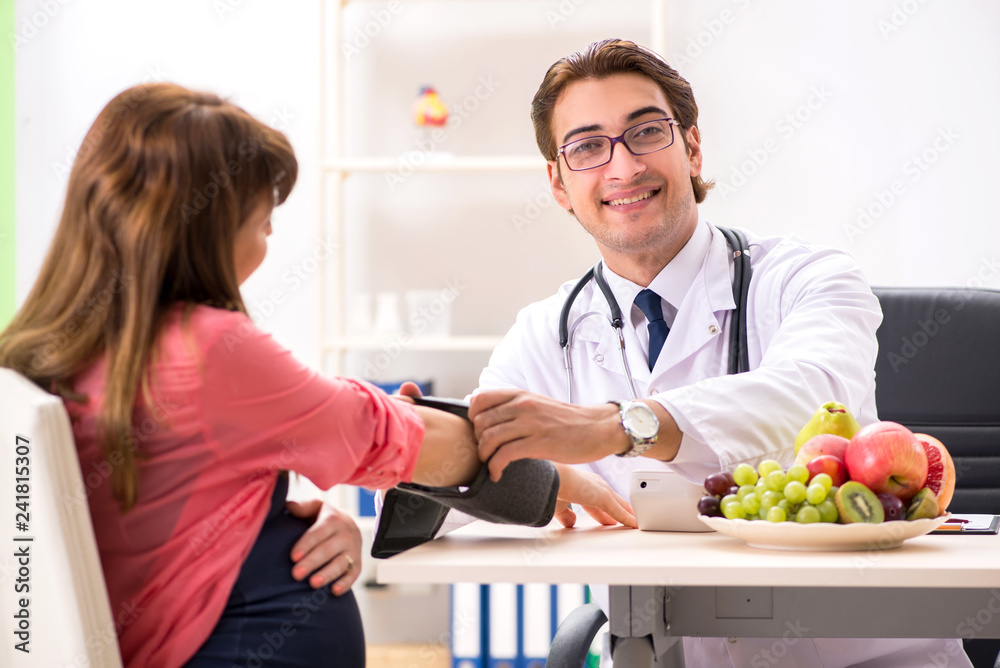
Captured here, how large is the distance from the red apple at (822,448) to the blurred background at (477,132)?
1.84 metres

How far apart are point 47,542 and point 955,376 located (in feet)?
5.06

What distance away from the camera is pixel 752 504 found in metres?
1.05

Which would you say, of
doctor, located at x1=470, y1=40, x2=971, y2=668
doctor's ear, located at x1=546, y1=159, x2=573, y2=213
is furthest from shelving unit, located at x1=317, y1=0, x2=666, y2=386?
doctor, located at x1=470, y1=40, x2=971, y2=668

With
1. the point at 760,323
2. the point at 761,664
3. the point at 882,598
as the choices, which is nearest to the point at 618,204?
the point at 760,323

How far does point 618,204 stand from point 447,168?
104 cm

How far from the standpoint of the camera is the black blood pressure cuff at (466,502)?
1105mm

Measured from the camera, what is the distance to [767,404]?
1.29 meters

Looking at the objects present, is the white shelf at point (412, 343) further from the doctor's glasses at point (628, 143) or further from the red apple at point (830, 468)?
the red apple at point (830, 468)

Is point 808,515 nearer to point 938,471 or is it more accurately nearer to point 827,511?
point 827,511

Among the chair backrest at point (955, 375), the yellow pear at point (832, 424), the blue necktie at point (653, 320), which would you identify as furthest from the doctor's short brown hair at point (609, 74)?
the yellow pear at point (832, 424)

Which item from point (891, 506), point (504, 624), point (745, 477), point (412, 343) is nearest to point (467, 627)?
point (504, 624)

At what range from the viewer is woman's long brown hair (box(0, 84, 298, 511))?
2.87ft

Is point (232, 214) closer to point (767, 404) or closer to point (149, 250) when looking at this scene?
point (149, 250)

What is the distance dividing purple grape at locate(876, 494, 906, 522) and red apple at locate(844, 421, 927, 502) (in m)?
0.01
